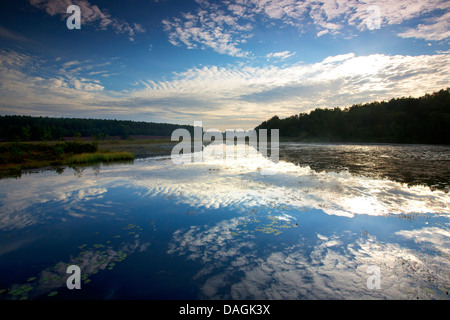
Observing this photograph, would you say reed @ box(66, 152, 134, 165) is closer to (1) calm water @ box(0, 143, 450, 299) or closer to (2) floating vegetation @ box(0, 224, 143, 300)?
(1) calm water @ box(0, 143, 450, 299)

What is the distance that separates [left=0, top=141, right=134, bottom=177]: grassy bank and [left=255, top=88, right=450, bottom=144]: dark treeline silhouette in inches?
3095

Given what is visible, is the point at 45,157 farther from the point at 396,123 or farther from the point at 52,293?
the point at 396,123

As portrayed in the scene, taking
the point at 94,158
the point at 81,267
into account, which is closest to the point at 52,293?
the point at 81,267

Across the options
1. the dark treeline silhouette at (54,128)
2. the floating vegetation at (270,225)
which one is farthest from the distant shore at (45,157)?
the dark treeline silhouette at (54,128)

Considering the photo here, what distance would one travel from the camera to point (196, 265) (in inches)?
222

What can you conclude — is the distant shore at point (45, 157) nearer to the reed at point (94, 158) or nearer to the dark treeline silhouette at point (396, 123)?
the reed at point (94, 158)

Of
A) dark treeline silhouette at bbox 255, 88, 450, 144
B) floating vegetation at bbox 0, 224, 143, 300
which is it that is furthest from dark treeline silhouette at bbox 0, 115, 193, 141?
dark treeline silhouette at bbox 255, 88, 450, 144

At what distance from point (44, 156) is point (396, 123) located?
97.0 meters

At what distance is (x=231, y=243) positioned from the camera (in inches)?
269

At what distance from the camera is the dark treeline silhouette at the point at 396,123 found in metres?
58.7

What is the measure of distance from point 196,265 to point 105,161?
102ft

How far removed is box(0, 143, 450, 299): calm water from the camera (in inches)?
187
